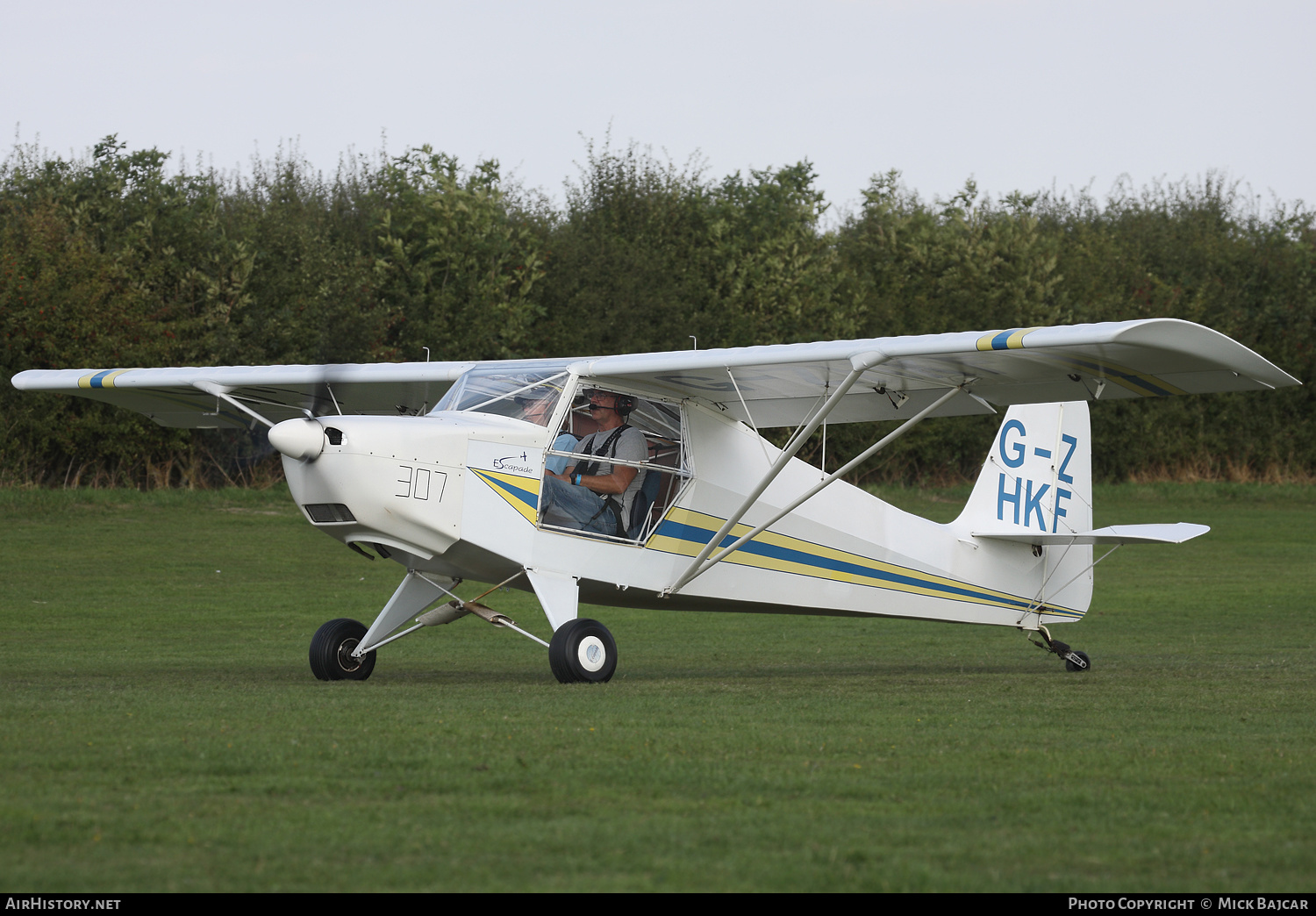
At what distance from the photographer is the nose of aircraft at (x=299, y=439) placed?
10.0m

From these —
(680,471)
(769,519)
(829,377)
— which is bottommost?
(769,519)

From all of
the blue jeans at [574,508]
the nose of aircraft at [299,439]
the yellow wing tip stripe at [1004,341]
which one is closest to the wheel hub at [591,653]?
the blue jeans at [574,508]

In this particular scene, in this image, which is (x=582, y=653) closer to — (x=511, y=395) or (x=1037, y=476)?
(x=511, y=395)

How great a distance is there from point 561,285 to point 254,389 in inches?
1048

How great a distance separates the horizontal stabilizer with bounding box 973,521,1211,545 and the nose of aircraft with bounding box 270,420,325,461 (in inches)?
289

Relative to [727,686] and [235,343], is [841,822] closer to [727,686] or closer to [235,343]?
[727,686]

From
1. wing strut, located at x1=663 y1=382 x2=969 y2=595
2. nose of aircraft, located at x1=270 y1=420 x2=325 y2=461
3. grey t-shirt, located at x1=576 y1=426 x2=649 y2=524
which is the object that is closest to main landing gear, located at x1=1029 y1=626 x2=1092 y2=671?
wing strut, located at x1=663 y1=382 x2=969 y2=595

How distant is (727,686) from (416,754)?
4884mm

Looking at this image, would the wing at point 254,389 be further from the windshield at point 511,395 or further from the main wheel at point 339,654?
the main wheel at point 339,654

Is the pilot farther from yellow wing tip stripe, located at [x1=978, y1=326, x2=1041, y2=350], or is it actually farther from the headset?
yellow wing tip stripe, located at [x1=978, y1=326, x2=1041, y2=350]

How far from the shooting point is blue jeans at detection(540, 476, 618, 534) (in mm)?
11242

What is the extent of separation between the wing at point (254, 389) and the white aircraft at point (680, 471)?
0.11 ft

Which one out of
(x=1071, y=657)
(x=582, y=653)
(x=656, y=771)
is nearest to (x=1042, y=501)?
(x=1071, y=657)

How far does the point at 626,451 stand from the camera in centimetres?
1180
